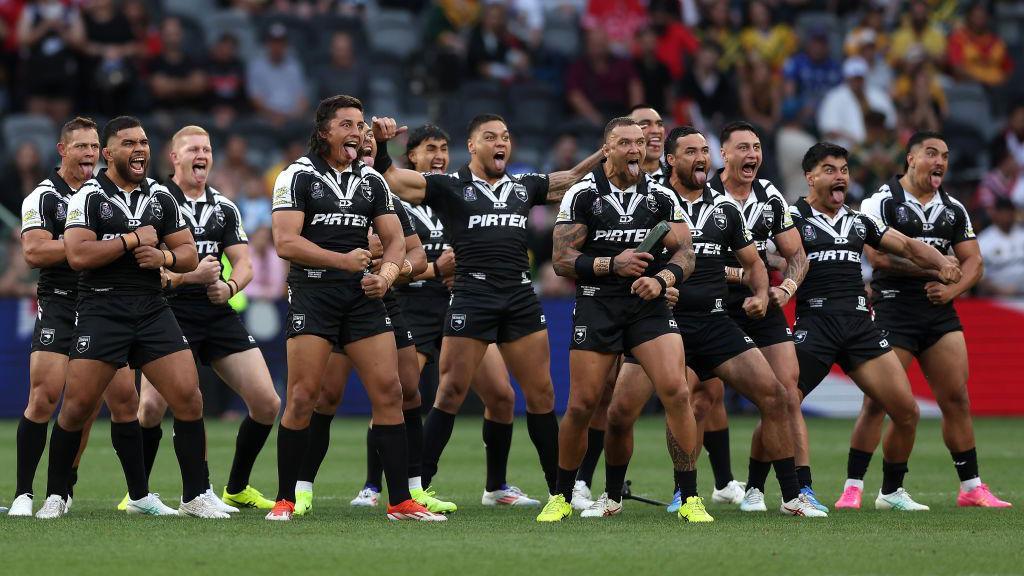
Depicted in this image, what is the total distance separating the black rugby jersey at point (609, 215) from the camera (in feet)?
33.4

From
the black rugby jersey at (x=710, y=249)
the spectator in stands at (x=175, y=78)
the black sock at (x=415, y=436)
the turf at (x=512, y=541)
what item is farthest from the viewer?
the spectator in stands at (x=175, y=78)

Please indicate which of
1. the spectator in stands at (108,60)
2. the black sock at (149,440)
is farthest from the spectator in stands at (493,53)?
the black sock at (149,440)

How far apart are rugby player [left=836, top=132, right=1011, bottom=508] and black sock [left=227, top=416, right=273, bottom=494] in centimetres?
425

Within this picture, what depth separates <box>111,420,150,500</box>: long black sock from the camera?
10250 mm

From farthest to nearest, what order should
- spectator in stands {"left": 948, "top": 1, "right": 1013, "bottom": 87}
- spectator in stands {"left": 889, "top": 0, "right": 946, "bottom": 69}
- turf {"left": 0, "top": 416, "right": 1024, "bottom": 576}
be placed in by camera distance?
spectator in stands {"left": 948, "top": 1, "right": 1013, "bottom": 87} → spectator in stands {"left": 889, "top": 0, "right": 946, "bottom": 69} → turf {"left": 0, "top": 416, "right": 1024, "bottom": 576}

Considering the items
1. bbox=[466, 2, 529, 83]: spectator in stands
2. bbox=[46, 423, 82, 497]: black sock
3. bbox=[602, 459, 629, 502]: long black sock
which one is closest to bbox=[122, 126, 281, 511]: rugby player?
bbox=[46, 423, 82, 497]: black sock

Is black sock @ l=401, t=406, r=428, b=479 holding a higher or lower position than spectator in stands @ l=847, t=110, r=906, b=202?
lower

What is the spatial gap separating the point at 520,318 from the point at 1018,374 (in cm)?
1090

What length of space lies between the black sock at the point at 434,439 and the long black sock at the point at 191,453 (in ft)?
6.05

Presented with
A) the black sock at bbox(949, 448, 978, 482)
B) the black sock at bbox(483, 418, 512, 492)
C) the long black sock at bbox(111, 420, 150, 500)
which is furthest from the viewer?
the black sock at bbox(483, 418, 512, 492)

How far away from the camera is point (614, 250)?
10250 mm

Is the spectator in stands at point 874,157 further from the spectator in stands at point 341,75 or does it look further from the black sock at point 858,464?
the black sock at point 858,464

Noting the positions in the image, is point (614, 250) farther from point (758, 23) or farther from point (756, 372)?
point (758, 23)

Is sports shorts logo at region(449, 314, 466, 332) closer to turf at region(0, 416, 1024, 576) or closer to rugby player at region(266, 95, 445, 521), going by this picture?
rugby player at region(266, 95, 445, 521)
